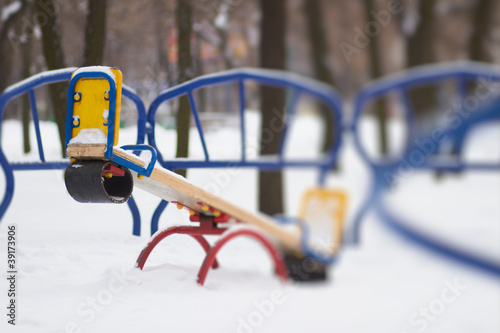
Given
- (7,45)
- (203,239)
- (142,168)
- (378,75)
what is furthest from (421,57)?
(7,45)

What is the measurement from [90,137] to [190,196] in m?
0.27

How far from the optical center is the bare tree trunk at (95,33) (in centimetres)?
107

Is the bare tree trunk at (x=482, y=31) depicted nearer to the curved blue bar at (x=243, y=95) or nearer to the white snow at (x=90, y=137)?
the curved blue bar at (x=243, y=95)

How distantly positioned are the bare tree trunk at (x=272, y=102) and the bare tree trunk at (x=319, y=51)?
15cm

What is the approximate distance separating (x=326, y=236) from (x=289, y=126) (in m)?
0.34

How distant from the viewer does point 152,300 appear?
917mm

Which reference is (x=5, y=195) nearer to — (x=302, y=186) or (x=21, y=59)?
(x=21, y=59)

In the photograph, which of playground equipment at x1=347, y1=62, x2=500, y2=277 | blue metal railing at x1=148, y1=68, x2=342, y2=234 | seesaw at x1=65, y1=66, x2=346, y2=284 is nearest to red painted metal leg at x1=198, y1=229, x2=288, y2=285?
seesaw at x1=65, y1=66, x2=346, y2=284

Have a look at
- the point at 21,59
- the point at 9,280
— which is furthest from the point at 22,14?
the point at 9,280

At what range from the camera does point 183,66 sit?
119cm

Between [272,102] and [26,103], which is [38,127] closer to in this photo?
[26,103]


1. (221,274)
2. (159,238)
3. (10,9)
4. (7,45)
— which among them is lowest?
(221,274)

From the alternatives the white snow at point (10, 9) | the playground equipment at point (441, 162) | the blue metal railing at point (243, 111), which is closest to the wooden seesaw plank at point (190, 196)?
the blue metal railing at point (243, 111)

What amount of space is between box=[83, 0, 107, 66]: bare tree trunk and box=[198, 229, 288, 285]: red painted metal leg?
1.62ft
